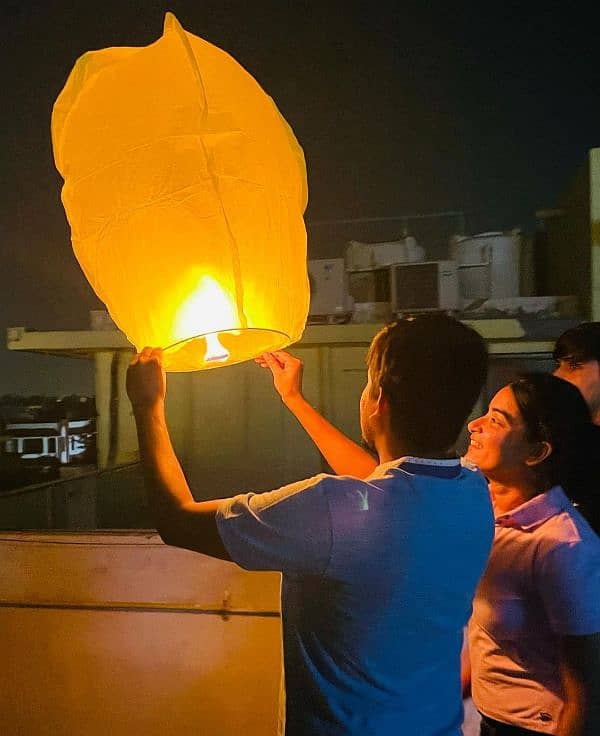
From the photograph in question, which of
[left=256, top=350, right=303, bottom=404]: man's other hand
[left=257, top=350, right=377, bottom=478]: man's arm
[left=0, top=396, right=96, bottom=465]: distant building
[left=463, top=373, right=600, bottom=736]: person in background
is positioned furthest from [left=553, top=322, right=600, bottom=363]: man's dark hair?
[left=0, top=396, right=96, bottom=465]: distant building

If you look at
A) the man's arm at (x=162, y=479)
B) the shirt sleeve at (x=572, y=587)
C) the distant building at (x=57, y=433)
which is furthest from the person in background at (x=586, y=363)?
the distant building at (x=57, y=433)

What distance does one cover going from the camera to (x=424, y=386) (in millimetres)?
1130

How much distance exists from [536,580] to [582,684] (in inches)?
8.4

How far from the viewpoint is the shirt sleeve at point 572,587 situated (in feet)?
4.11

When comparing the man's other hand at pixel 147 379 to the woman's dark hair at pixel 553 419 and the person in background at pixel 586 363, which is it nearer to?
the woman's dark hair at pixel 553 419

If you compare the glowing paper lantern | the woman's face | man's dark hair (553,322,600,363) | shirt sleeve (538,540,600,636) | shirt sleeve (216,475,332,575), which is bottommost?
shirt sleeve (538,540,600,636)

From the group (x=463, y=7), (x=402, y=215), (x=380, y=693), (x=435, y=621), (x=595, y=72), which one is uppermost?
(x=463, y=7)

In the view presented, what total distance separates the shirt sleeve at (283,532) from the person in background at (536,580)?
59 centimetres

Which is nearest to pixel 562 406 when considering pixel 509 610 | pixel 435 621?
pixel 509 610

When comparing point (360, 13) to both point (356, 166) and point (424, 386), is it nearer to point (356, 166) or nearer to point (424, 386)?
point (356, 166)

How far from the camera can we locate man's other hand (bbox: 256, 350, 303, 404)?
1.67 m

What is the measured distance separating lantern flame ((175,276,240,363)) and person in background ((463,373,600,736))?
76 centimetres

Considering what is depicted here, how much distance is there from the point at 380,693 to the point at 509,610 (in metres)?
0.43

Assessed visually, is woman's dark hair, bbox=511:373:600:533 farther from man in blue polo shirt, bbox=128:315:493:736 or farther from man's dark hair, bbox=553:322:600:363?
man's dark hair, bbox=553:322:600:363
